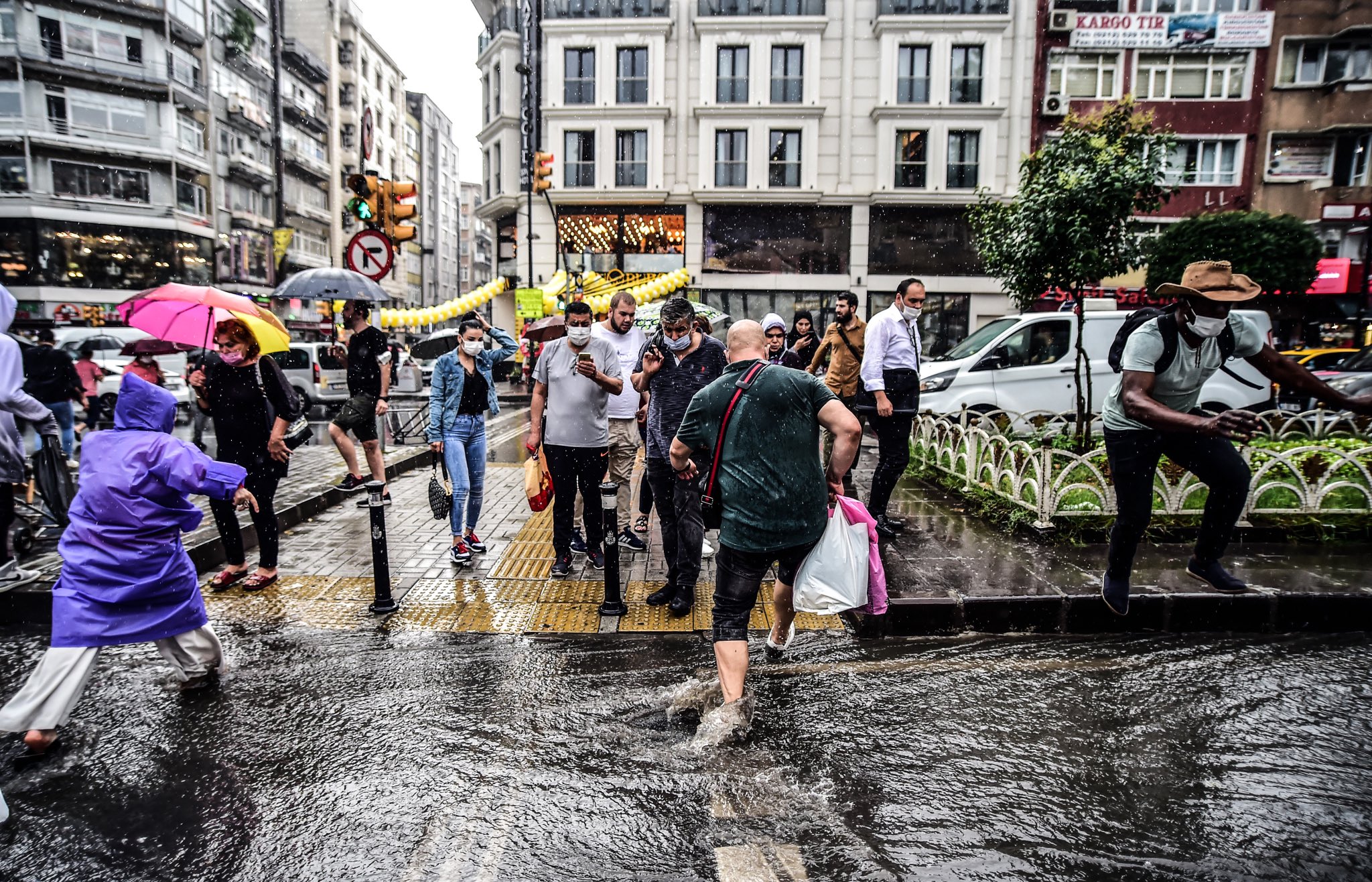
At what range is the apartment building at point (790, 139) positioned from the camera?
98.4 feet

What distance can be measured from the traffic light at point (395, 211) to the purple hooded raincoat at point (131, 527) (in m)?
6.62

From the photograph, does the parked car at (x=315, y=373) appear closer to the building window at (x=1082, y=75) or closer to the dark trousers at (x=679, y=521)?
the dark trousers at (x=679, y=521)

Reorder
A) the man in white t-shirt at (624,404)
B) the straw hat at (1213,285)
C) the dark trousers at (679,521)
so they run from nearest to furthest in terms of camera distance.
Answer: the straw hat at (1213,285)
the dark trousers at (679,521)
the man in white t-shirt at (624,404)

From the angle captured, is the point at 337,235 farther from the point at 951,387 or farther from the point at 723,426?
the point at 723,426

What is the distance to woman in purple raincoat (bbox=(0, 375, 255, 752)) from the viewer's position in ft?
11.2

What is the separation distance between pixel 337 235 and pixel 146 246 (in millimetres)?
18847

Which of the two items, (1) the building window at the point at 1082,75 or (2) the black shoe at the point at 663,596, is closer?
(2) the black shoe at the point at 663,596

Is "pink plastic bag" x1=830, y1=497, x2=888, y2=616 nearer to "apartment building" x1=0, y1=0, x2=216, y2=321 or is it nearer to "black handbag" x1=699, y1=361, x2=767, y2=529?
"black handbag" x1=699, y1=361, x2=767, y2=529

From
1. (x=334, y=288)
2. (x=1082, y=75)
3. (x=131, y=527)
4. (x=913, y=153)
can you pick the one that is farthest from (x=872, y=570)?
(x=1082, y=75)

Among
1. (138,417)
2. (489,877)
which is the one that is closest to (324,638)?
(138,417)

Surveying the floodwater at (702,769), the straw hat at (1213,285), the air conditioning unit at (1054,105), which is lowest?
the floodwater at (702,769)

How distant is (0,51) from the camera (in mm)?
33156

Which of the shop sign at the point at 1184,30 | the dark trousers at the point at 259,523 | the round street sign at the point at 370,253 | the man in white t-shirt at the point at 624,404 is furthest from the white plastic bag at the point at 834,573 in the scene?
the shop sign at the point at 1184,30

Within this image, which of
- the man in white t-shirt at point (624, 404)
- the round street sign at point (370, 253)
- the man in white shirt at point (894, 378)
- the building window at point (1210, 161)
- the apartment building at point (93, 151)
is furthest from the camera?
the apartment building at point (93, 151)
